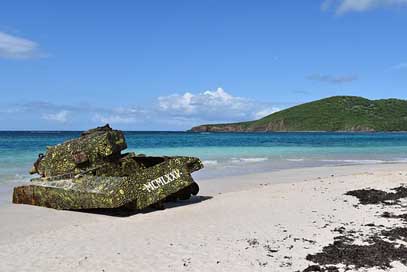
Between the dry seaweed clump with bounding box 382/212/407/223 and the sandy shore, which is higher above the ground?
the sandy shore

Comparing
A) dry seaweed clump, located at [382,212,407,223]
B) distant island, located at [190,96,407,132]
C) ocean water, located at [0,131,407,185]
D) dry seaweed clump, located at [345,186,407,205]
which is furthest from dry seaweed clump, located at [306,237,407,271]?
distant island, located at [190,96,407,132]

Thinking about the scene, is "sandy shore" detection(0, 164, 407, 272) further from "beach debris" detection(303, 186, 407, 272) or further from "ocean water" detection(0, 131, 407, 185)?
"ocean water" detection(0, 131, 407, 185)

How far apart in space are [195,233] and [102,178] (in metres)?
3.52

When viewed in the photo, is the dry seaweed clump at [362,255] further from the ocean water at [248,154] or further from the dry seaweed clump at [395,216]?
the ocean water at [248,154]

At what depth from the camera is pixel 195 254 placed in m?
7.39

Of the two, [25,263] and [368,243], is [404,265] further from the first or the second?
[25,263]

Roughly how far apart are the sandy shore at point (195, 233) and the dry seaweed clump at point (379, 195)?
1.11 feet

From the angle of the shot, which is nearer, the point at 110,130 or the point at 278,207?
the point at 278,207

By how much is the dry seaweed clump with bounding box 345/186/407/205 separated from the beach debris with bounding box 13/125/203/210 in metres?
4.87

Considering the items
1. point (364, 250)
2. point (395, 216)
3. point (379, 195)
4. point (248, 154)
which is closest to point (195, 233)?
point (364, 250)

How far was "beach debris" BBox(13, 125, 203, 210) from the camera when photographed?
10758 mm

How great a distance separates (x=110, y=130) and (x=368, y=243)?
8.25m

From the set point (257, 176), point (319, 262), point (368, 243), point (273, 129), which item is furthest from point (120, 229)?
point (273, 129)

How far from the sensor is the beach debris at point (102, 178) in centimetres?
1076
